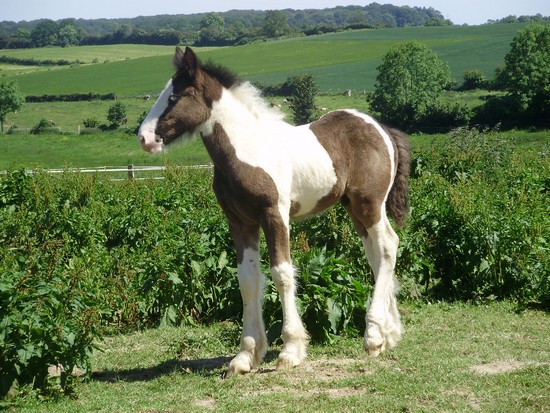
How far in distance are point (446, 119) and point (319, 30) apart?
214ft

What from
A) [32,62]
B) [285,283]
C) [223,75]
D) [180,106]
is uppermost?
[223,75]

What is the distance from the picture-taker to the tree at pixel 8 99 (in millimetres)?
65188

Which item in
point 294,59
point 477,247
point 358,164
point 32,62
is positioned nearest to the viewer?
point 358,164

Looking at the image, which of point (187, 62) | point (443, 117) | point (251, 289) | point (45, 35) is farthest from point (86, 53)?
point (251, 289)

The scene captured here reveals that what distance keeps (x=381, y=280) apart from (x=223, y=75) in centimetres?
245

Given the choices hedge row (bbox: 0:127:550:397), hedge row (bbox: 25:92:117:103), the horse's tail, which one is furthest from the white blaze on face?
hedge row (bbox: 25:92:117:103)

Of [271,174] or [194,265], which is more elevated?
[271,174]

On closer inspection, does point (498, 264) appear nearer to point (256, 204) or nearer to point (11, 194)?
point (256, 204)

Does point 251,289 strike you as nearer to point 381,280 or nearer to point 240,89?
point 381,280

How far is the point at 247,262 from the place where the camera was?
6.98m

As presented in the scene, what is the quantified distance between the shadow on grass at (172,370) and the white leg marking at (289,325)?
503 millimetres

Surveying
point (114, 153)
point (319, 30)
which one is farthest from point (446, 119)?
point (319, 30)

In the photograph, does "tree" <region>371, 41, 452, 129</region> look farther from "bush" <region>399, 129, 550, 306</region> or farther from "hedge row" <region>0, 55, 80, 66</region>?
"hedge row" <region>0, 55, 80, 66</region>

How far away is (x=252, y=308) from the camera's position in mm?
7039
